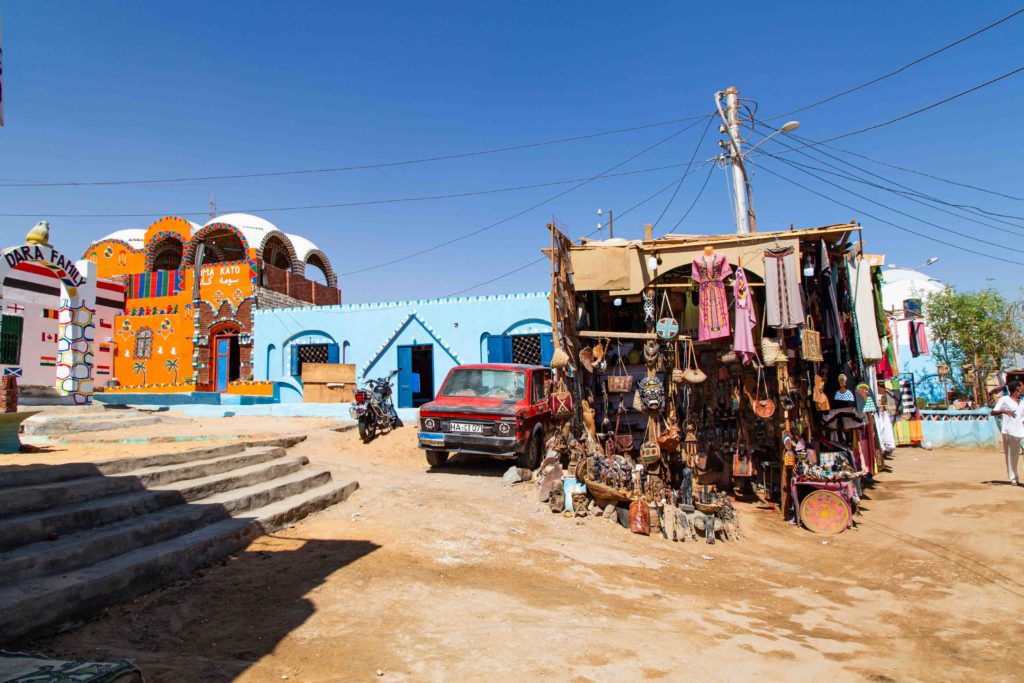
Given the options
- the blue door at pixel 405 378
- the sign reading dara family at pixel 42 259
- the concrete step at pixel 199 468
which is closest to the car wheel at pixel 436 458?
the concrete step at pixel 199 468

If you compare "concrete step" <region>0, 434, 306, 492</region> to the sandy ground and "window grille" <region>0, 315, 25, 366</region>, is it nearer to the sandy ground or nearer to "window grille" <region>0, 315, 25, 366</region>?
the sandy ground

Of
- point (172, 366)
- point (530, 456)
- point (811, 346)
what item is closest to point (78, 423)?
point (530, 456)

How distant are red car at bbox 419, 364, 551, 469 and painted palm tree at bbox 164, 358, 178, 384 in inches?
583

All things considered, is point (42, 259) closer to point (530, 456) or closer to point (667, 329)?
point (530, 456)

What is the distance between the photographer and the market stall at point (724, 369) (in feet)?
26.8

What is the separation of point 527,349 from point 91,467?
1116 centimetres

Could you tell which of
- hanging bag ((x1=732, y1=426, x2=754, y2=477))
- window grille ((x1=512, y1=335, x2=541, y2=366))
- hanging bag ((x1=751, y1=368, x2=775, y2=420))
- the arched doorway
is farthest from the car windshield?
the arched doorway

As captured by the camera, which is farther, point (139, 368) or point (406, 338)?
point (139, 368)

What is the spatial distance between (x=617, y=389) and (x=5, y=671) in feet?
26.0

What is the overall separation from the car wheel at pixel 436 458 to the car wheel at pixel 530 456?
1277 mm

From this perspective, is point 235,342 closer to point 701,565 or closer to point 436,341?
point 436,341

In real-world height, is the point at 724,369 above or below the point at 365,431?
above

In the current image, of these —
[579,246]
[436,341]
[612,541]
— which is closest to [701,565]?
[612,541]

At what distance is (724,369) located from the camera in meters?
9.19
